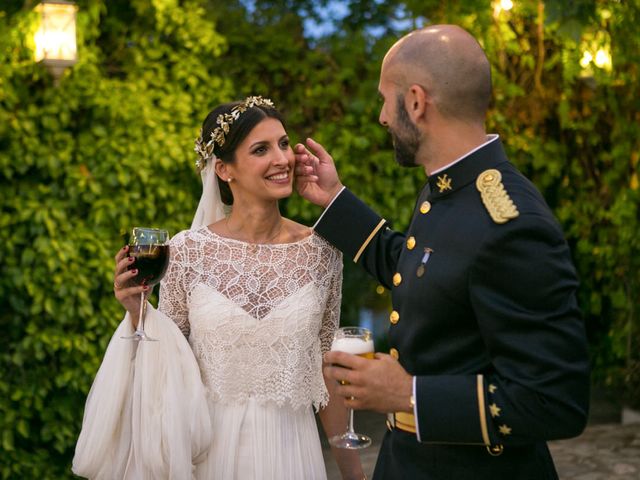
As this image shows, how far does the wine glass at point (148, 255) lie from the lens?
8.36 ft

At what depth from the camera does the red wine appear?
2545 mm

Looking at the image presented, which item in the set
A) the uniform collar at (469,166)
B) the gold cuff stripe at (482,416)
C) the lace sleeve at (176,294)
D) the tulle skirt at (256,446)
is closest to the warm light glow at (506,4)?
the lace sleeve at (176,294)

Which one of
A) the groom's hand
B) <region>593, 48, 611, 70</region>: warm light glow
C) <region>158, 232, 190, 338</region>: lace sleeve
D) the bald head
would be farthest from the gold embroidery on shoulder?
<region>593, 48, 611, 70</region>: warm light glow

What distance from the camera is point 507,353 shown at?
1.80 m

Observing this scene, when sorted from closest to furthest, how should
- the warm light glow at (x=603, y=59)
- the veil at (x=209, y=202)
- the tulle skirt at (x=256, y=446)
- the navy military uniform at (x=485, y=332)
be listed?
the navy military uniform at (x=485, y=332) → the tulle skirt at (x=256, y=446) → the veil at (x=209, y=202) → the warm light glow at (x=603, y=59)

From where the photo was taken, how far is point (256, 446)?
285 cm

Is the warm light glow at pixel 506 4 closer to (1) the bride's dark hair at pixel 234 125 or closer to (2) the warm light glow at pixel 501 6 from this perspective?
(2) the warm light glow at pixel 501 6

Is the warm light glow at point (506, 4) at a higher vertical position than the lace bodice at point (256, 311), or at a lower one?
higher

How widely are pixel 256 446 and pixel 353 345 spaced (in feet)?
3.18

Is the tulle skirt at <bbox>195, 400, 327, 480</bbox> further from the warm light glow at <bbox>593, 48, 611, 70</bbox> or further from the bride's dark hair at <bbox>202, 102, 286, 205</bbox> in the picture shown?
the warm light glow at <bbox>593, 48, 611, 70</bbox>

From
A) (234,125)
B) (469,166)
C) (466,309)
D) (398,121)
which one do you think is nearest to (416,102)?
(398,121)

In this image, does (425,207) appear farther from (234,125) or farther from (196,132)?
(196,132)

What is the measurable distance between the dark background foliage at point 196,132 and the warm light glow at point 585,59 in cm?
7

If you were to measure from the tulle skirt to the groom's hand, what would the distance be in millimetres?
731
